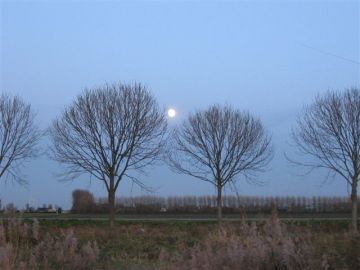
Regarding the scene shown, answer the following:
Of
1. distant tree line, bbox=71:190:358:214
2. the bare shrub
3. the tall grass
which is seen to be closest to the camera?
the tall grass

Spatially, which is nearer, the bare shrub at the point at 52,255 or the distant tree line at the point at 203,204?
the bare shrub at the point at 52,255

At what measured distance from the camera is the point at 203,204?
157ft

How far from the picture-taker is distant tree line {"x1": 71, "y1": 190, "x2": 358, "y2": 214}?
44.4 meters

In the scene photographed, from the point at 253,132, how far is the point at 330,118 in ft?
15.3

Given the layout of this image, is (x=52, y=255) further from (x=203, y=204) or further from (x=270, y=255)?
(x=203, y=204)

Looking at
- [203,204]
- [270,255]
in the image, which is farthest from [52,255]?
[203,204]

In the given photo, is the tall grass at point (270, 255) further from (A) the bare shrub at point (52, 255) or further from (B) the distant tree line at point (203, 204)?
(B) the distant tree line at point (203, 204)

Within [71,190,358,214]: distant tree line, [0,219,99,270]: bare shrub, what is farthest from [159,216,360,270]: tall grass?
[71,190,358,214]: distant tree line

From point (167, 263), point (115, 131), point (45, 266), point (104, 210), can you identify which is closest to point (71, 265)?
point (45, 266)

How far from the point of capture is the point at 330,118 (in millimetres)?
25031

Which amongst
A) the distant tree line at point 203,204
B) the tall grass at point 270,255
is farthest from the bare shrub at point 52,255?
the distant tree line at point 203,204

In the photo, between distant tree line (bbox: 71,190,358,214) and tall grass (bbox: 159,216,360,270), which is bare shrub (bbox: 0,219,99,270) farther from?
distant tree line (bbox: 71,190,358,214)

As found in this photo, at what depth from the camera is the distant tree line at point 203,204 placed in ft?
146

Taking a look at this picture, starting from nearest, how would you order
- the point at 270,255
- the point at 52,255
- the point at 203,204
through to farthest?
the point at 270,255
the point at 52,255
the point at 203,204
